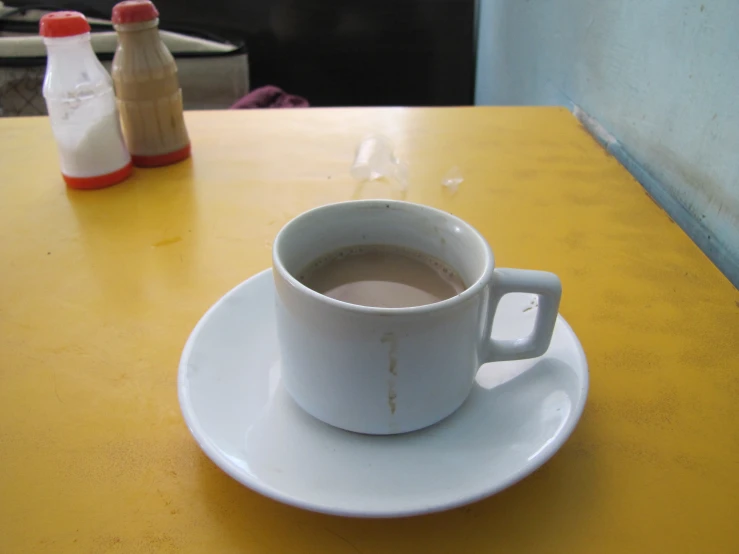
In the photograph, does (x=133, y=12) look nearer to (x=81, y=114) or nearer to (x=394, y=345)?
(x=81, y=114)

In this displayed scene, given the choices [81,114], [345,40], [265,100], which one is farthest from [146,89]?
[345,40]

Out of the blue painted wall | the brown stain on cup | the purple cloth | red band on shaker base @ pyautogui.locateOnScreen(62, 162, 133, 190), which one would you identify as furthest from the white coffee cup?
the purple cloth

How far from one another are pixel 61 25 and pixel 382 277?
519 millimetres

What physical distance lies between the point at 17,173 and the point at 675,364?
816 millimetres

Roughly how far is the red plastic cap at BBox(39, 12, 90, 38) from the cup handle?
604 millimetres

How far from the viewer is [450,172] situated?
80cm

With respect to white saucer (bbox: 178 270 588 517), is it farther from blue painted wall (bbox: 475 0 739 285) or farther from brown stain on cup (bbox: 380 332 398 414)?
blue painted wall (bbox: 475 0 739 285)

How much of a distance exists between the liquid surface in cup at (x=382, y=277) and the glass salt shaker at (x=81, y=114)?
45 centimetres

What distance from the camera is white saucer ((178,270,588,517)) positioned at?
31 centimetres

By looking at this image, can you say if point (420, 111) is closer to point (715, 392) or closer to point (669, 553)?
point (715, 392)

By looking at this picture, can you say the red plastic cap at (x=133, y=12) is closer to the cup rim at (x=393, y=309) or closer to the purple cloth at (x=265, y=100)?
the cup rim at (x=393, y=309)

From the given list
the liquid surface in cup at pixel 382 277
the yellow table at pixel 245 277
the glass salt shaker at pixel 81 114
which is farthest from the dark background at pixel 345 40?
the liquid surface in cup at pixel 382 277

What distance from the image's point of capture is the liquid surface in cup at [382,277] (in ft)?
1.45

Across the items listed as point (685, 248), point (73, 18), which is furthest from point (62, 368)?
Answer: point (685, 248)
